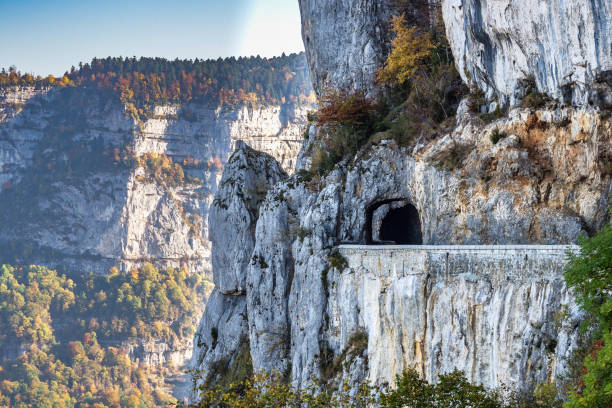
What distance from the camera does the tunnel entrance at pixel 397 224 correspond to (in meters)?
43.1

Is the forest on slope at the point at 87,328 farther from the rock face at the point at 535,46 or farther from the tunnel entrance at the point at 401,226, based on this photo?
the rock face at the point at 535,46

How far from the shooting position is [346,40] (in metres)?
52.0

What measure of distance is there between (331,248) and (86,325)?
141033 mm

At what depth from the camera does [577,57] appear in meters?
24.9

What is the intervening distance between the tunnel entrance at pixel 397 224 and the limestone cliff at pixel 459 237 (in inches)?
4.2

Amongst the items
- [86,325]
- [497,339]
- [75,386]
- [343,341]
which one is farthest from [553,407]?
[86,325]

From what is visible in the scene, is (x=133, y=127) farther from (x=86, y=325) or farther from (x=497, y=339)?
(x=497, y=339)

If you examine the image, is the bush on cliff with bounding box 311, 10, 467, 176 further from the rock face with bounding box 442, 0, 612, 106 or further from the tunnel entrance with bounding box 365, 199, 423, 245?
the tunnel entrance with bounding box 365, 199, 423, 245

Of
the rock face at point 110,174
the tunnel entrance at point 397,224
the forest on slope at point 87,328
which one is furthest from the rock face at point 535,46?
the rock face at point 110,174

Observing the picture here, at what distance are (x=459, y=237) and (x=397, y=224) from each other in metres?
14.1

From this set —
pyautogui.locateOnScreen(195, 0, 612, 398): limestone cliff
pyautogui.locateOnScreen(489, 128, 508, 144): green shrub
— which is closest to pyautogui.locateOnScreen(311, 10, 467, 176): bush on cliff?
pyautogui.locateOnScreen(195, 0, 612, 398): limestone cliff

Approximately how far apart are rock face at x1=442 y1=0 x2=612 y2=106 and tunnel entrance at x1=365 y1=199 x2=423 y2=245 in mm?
10928

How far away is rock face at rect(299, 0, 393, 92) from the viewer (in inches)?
1966

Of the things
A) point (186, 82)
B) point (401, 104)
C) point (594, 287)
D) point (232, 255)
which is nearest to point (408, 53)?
point (401, 104)
